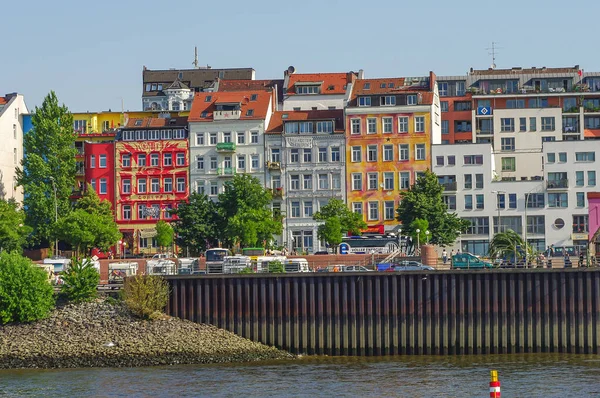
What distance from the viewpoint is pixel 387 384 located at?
61312mm

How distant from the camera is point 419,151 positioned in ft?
408

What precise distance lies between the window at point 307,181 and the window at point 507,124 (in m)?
24.7

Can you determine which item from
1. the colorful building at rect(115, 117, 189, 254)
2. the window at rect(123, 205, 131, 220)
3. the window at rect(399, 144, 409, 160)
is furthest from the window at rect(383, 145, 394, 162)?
the window at rect(123, 205, 131, 220)

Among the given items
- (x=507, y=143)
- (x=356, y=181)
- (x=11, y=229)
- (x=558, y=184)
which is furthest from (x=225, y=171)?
(x=558, y=184)

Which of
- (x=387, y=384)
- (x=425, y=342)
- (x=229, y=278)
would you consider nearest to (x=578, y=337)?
(x=425, y=342)

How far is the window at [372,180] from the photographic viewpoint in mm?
124938

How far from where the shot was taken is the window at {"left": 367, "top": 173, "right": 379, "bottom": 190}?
4919 inches

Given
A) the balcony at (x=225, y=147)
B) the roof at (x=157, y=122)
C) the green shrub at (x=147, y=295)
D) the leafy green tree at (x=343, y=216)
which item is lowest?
the green shrub at (x=147, y=295)

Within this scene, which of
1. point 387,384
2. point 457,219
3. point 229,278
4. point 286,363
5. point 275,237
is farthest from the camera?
point 275,237

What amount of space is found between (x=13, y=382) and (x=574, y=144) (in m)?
71.4

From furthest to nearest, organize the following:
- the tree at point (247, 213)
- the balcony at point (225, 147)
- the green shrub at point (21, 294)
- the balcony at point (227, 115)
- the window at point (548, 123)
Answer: the window at point (548, 123) < the balcony at point (227, 115) < the balcony at point (225, 147) < the tree at point (247, 213) < the green shrub at point (21, 294)

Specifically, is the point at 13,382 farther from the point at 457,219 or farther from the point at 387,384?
the point at 457,219

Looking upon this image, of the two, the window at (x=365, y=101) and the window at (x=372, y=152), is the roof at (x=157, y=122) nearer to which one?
the window at (x=365, y=101)

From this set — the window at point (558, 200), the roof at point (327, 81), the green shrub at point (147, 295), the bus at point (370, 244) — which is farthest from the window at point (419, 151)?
the green shrub at point (147, 295)
